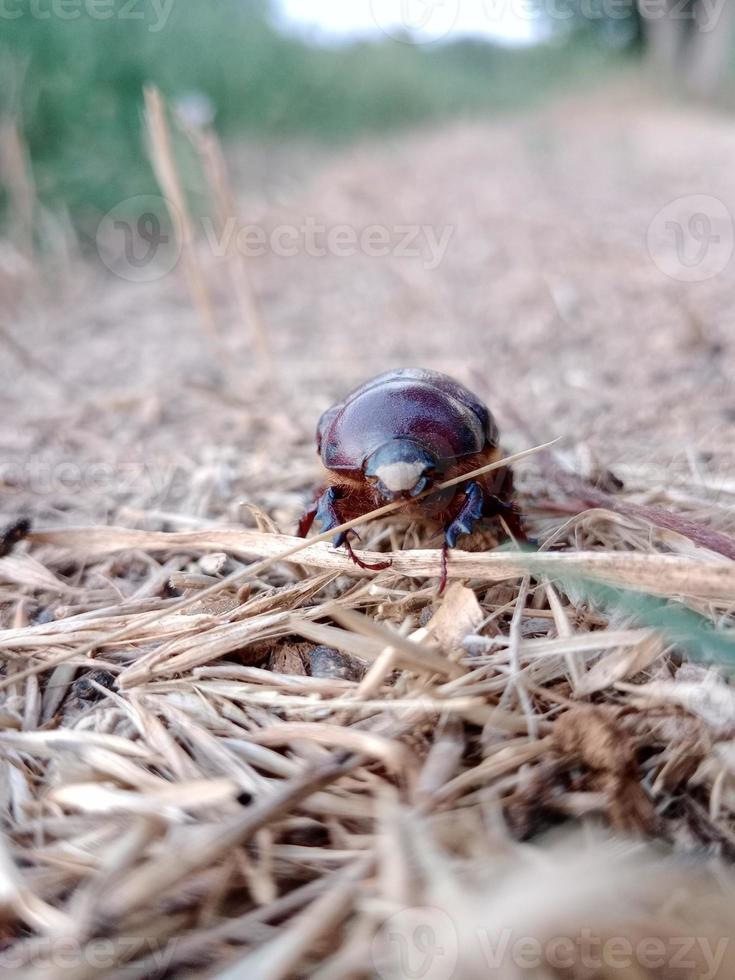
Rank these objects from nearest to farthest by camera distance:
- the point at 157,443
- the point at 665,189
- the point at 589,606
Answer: the point at 589,606
the point at 157,443
the point at 665,189

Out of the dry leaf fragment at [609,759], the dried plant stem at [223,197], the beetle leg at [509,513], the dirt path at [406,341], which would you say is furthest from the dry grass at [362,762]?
the dried plant stem at [223,197]

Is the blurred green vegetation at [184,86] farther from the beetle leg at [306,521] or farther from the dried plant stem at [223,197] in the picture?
the beetle leg at [306,521]

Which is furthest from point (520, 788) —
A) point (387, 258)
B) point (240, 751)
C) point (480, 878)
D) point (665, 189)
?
point (665, 189)

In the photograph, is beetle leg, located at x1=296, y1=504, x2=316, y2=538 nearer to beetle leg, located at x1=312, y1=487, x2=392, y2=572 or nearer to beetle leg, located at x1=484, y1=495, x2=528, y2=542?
beetle leg, located at x1=312, y1=487, x2=392, y2=572

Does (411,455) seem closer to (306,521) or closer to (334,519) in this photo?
(334,519)

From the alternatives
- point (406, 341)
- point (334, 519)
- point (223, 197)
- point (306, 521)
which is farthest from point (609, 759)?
point (406, 341)

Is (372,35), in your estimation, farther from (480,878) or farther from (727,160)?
(480,878)
